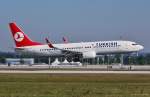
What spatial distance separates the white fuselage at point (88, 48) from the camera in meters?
124

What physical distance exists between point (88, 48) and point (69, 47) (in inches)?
179

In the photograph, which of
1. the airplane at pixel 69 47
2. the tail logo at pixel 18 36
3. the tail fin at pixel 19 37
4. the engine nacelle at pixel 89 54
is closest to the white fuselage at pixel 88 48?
the airplane at pixel 69 47

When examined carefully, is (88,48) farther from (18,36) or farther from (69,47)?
(18,36)

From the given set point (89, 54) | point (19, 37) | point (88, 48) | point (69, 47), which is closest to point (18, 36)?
point (19, 37)

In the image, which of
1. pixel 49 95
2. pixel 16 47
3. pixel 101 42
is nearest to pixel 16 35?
pixel 16 47

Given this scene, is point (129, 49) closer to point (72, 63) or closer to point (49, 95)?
point (72, 63)

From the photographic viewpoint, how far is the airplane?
12431 centimetres

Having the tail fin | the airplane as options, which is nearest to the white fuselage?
the airplane

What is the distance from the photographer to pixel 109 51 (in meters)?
125

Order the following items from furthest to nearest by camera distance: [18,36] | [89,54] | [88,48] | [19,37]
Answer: [18,36], [19,37], [88,48], [89,54]

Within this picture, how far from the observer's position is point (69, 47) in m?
128

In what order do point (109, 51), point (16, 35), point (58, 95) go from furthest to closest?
point (16, 35)
point (109, 51)
point (58, 95)

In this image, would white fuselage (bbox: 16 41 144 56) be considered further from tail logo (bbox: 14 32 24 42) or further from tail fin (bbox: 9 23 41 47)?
tail logo (bbox: 14 32 24 42)

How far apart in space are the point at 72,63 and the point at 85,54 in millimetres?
4406
